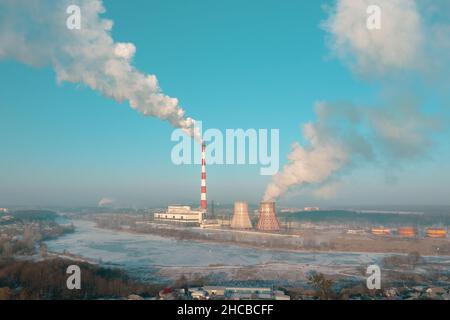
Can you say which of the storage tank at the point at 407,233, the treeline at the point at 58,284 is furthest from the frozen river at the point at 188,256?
the storage tank at the point at 407,233

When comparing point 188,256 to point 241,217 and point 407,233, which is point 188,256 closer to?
point 241,217

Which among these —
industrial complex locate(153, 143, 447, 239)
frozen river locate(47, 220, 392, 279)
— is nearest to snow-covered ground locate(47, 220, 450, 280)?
frozen river locate(47, 220, 392, 279)

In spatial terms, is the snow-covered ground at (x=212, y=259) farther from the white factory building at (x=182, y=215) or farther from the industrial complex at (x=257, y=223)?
the white factory building at (x=182, y=215)

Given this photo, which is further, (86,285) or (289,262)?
(289,262)

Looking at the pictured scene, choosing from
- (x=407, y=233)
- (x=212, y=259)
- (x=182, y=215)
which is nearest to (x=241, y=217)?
(x=182, y=215)
